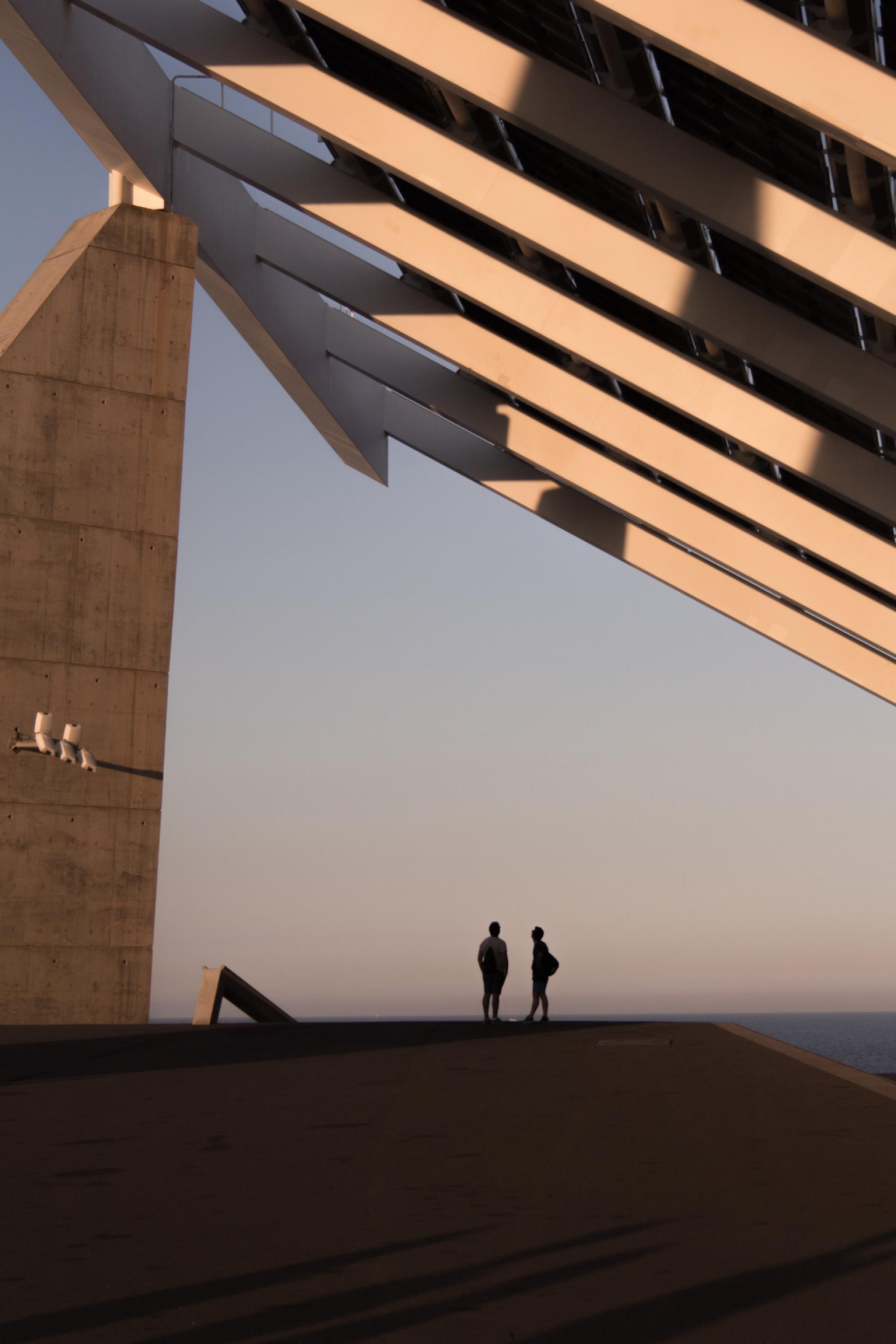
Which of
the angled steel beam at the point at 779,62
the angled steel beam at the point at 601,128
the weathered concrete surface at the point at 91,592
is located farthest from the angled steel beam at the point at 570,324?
the angled steel beam at the point at 779,62

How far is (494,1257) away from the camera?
11.9 ft

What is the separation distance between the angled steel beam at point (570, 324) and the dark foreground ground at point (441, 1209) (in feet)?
22.6

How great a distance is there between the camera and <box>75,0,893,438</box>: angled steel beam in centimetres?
1180

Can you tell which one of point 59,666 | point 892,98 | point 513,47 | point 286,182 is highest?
point 286,182

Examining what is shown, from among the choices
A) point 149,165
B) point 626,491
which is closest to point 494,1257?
point 149,165

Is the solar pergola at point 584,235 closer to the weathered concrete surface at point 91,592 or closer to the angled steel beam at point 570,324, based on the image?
the angled steel beam at point 570,324

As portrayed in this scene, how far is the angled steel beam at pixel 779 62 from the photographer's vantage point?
8094 mm

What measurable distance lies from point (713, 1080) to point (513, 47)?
758 cm

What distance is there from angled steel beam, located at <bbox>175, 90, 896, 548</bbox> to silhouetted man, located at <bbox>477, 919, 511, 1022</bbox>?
6.55m

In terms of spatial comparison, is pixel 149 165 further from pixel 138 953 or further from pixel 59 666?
pixel 138 953

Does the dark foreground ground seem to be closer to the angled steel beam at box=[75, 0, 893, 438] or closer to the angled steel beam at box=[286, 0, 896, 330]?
the angled steel beam at box=[286, 0, 896, 330]

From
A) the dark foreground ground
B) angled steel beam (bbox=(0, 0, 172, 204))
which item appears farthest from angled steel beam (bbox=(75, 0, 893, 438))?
Answer: the dark foreground ground

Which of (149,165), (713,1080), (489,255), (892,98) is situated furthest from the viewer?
(149,165)

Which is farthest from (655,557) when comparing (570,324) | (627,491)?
(570,324)
